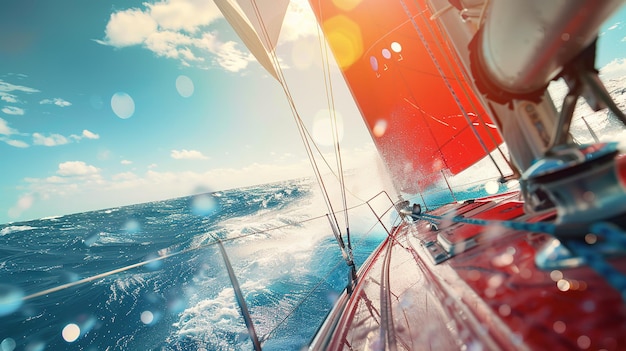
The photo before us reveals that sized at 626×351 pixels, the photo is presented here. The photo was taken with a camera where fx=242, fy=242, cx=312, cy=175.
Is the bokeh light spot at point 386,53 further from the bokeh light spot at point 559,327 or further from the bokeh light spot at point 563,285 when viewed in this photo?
the bokeh light spot at point 559,327

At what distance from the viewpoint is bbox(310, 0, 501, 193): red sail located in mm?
4891

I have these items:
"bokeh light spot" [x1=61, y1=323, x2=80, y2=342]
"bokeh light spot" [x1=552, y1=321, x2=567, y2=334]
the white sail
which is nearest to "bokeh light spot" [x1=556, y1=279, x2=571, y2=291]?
"bokeh light spot" [x1=552, y1=321, x2=567, y2=334]

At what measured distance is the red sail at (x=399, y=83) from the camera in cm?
489

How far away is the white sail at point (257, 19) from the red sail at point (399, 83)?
3.85 ft

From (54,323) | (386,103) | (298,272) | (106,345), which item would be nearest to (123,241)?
(54,323)

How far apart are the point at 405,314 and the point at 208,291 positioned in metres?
7.64

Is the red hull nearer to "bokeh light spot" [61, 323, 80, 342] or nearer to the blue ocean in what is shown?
the blue ocean

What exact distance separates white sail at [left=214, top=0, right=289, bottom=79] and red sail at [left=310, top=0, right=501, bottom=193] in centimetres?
117

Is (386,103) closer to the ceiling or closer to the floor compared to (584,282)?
closer to the ceiling

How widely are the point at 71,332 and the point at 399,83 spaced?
415 inches

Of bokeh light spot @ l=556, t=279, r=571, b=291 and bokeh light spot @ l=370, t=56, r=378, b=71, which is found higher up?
bokeh light spot @ l=370, t=56, r=378, b=71

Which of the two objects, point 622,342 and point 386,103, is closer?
point 622,342

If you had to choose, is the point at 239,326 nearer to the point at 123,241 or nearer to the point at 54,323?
the point at 54,323

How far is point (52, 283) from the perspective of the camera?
10.6 meters
